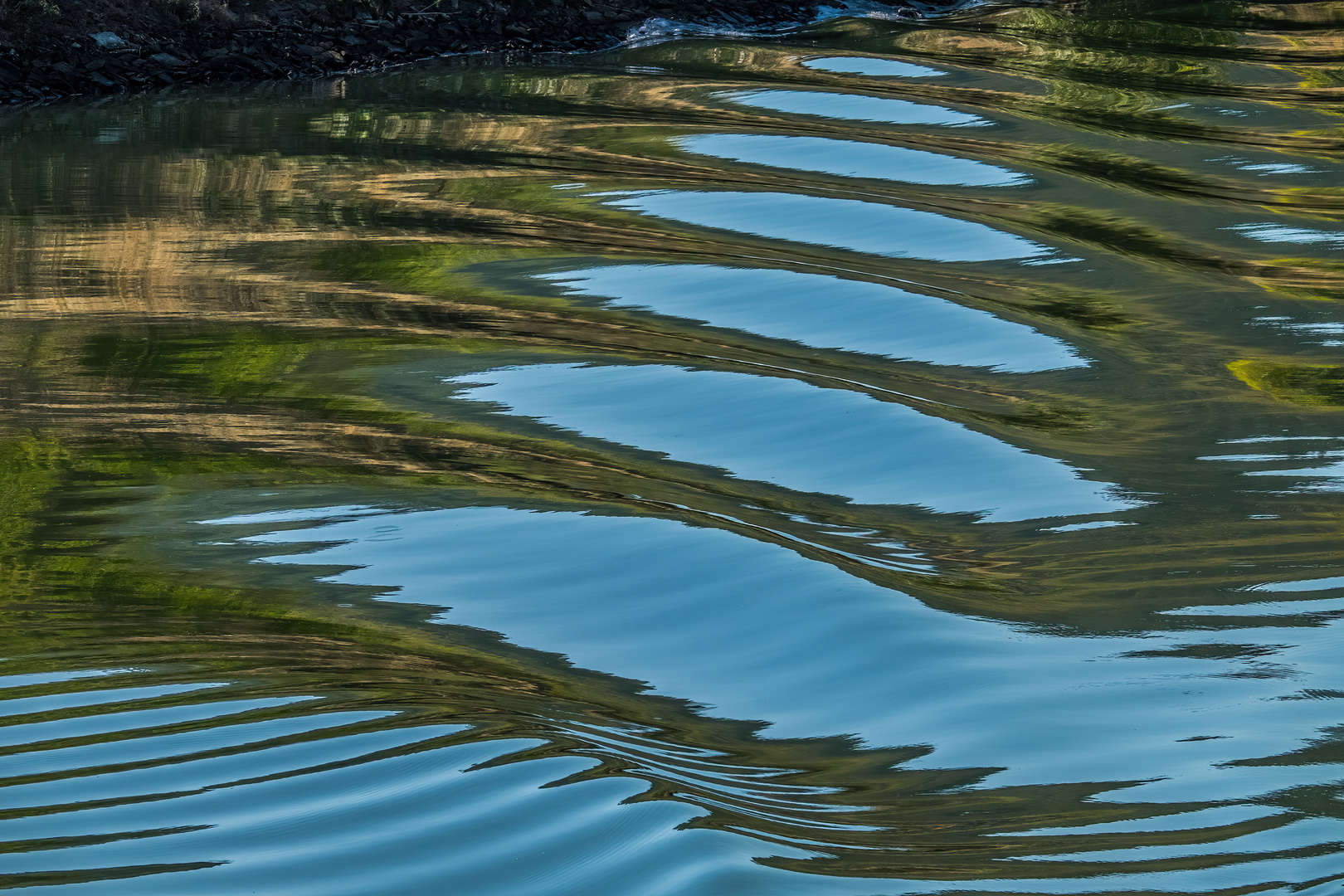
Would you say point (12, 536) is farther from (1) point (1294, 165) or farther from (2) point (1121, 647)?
(1) point (1294, 165)

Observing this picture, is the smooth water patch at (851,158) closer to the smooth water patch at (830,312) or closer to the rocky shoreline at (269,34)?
the smooth water patch at (830,312)

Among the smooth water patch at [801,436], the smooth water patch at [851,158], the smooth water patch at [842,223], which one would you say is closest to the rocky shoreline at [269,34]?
the smooth water patch at [851,158]

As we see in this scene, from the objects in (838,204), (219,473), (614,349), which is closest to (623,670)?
(219,473)

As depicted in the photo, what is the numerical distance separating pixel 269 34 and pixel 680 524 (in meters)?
7.30

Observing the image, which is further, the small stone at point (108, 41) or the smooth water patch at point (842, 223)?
the small stone at point (108, 41)

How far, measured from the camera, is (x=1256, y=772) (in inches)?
65.0

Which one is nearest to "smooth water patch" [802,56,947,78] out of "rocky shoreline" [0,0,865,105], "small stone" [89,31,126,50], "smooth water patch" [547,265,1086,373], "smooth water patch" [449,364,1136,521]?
"rocky shoreline" [0,0,865,105]

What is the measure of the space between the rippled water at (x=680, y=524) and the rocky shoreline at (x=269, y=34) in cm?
261

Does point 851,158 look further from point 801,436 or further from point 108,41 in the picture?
point 108,41

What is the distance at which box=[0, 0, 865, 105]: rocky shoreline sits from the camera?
24.9 ft

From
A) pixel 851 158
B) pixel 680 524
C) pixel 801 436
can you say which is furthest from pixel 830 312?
pixel 851 158

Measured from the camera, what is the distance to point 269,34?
8.59m

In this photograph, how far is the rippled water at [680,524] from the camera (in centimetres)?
155

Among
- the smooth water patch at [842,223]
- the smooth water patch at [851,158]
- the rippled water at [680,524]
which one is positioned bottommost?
the rippled water at [680,524]
